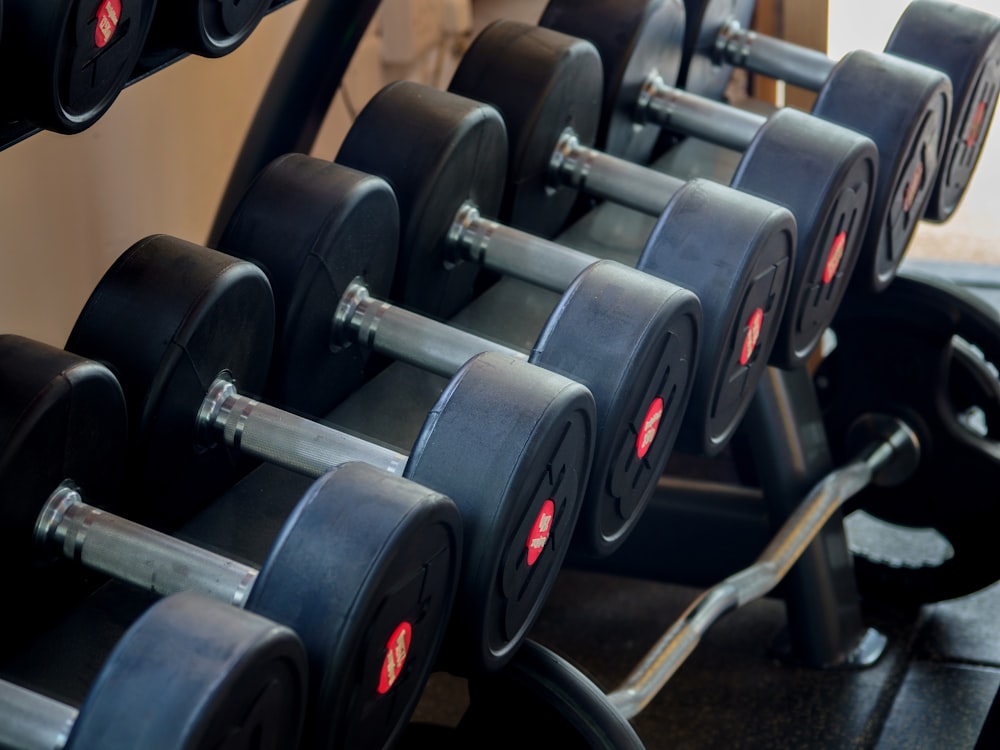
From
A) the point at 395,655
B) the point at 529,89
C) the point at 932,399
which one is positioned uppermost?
the point at 529,89

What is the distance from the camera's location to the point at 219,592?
2.47 ft

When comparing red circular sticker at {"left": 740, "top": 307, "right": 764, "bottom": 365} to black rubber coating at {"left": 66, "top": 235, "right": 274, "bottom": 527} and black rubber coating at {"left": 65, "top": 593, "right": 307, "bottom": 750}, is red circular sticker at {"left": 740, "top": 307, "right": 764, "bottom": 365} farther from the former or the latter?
black rubber coating at {"left": 65, "top": 593, "right": 307, "bottom": 750}

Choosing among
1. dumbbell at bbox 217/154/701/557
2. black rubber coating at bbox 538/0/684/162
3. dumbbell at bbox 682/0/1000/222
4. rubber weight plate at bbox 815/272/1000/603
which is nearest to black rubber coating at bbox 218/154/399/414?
dumbbell at bbox 217/154/701/557

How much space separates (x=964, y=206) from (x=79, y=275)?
175cm

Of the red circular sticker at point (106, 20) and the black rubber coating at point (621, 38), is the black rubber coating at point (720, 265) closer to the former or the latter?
the black rubber coating at point (621, 38)

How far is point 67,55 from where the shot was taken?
69 centimetres

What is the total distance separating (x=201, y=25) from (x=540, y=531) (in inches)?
14.3

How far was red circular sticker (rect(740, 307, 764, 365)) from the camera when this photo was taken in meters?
1.06

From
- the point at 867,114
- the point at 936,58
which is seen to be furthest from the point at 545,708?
the point at 936,58

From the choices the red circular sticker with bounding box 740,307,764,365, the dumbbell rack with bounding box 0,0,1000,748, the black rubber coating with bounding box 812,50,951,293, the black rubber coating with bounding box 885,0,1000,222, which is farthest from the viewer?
the dumbbell rack with bounding box 0,0,1000,748

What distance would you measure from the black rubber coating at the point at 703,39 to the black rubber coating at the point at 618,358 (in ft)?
1.71

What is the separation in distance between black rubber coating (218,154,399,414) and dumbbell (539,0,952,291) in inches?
14.3

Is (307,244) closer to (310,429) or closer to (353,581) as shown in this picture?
(310,429)

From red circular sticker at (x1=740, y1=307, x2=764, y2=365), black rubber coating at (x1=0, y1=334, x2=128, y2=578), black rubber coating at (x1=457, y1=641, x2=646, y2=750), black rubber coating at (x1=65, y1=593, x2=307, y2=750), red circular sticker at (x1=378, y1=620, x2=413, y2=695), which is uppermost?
black rubber coating at (x1=0, y1=334, x2=128, y2=578)
